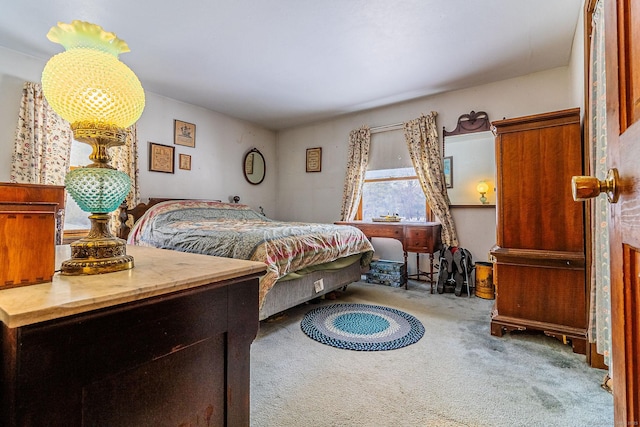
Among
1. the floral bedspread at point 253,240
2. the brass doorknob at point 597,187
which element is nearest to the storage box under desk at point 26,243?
the brass doorknob at point 597,187

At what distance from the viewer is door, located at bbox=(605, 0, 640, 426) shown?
0.48 metres

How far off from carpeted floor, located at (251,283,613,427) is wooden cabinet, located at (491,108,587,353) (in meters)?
0.19

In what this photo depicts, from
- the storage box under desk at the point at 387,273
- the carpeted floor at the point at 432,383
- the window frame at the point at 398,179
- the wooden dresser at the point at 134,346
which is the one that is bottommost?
the carpeted floor at the point at 432,383

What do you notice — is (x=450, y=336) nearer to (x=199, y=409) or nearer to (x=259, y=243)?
(x=259, y=243)

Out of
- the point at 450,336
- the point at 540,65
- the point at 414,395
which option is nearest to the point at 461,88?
the point at 540,65

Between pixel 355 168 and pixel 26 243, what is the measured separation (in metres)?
4.14

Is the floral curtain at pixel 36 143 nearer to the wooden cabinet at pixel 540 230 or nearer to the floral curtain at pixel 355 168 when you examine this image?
the floral curtain at pixel 355 168

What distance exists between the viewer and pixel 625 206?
50 cm

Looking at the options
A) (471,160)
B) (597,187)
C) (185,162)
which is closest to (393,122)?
(471,160)

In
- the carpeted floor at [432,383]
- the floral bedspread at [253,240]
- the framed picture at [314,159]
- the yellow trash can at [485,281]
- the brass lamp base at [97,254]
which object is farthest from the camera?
the framed picture at [314,159]

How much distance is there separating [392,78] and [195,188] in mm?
3073

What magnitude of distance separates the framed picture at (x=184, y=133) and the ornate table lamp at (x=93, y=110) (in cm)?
367

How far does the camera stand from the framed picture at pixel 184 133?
405 centimetres

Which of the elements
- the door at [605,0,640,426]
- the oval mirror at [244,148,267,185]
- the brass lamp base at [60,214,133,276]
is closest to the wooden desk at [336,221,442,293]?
the oval mirror at [244,148,267,185]
